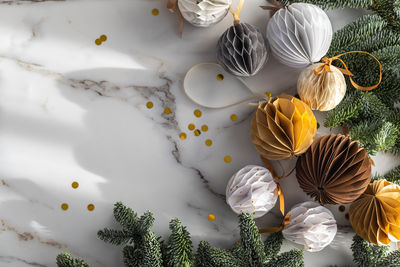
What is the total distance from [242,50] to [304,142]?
23cm

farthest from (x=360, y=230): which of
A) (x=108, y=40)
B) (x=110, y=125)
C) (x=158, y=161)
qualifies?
(x=108, y=40)

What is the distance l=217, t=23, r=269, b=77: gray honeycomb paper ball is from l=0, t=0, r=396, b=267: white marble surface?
84 millimetres

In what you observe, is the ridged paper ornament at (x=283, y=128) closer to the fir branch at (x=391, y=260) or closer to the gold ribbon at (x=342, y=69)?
the gold ribbon at (x=342, y=69)

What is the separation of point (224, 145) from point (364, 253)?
0.39 m

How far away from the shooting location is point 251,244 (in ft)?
2.69

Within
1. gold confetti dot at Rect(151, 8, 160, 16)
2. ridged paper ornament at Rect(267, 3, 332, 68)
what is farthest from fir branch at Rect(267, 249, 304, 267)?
gold confetti dot at Rect(151, 8, 160, 16)

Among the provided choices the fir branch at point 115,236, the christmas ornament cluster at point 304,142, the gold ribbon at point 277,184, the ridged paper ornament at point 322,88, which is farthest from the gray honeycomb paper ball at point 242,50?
the fir branch at point 115,236

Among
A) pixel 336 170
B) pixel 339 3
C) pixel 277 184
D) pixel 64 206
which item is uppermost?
pixel 339 3

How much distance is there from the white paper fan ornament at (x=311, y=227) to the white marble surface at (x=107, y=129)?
0.06 metres

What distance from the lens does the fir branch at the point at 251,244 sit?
2.68 ft

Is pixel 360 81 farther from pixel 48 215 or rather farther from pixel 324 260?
pixel 48 215

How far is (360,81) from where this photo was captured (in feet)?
3.23

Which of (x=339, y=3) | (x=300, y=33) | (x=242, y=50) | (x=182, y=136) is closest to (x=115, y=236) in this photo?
(x=182, y=136)

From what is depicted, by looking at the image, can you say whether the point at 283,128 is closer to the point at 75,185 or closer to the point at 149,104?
the point at 149,104
